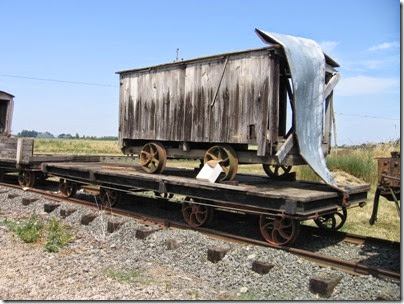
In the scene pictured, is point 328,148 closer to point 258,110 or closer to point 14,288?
point 258,110

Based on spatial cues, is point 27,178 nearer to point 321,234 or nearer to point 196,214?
point 196,214

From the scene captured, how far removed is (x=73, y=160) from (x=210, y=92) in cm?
765

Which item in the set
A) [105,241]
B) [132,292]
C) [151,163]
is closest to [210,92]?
[151,163]

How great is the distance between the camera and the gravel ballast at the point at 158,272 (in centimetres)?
537

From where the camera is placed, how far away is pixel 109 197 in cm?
1115

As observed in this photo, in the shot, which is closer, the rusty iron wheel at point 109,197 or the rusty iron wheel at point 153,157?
the rusty iron wheel at point 153,157

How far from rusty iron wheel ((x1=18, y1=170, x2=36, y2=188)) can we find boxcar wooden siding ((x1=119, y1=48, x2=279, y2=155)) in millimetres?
4625

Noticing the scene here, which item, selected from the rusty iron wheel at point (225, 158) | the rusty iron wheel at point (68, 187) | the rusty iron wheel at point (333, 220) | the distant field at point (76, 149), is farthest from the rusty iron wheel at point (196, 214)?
the distant field at point (76, 149)

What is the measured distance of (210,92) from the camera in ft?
30.0

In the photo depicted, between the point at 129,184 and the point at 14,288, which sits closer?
the point at 14,288

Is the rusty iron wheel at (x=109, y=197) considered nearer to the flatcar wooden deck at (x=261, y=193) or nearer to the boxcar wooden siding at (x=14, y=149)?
the flatcar wooden deck at (x=261, y=193)

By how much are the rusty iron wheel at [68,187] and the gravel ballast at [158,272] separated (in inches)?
166

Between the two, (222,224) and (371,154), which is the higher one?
(371,154)

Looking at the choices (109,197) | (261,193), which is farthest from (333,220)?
(109,197)
